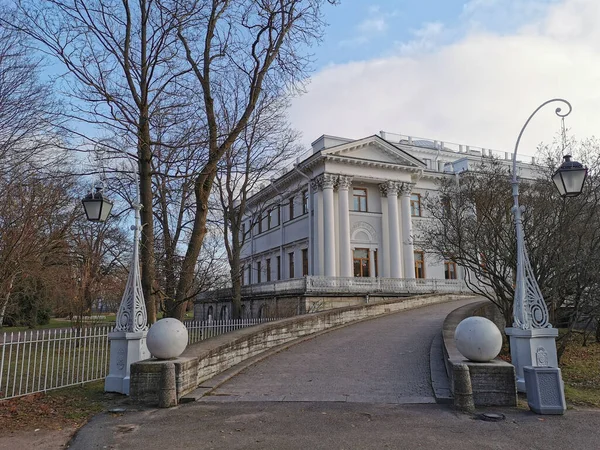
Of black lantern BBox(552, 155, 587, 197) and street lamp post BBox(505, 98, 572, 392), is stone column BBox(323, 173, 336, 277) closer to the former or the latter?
street lamp post BBox(505, 98, 572, 392)

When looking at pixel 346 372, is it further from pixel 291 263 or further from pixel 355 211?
pixel 291 263

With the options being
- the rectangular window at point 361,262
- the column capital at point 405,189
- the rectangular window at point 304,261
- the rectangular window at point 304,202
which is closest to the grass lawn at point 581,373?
the rectangular window at point 361,262

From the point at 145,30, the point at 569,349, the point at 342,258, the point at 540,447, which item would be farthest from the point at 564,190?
the point at 342,258

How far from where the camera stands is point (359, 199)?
34.1 meters

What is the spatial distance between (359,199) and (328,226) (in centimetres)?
443

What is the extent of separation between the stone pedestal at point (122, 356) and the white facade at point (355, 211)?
21.9 m

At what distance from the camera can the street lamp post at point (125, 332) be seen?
27.8 ft

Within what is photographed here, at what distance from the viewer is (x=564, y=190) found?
26.8 ft

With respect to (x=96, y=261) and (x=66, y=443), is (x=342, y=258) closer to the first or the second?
(x=96, y=261)

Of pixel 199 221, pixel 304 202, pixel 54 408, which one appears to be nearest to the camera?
pixel 54 408

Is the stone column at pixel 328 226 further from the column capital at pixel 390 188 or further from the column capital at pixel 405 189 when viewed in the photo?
the column capital at pixel 405 189

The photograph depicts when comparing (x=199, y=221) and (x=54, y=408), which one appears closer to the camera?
(x=54, y=408)

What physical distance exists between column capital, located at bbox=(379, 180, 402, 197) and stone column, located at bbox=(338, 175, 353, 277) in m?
3.16

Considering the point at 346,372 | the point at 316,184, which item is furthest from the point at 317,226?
the point at 346,372
